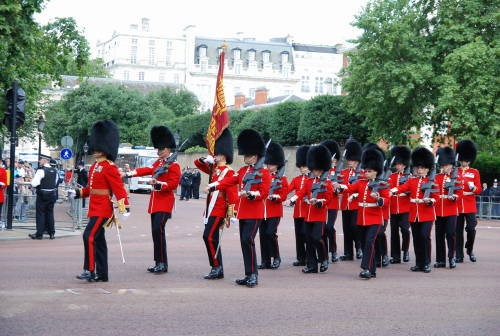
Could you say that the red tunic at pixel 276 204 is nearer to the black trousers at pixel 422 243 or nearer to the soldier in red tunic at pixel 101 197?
the black trousers at pixel 422 243

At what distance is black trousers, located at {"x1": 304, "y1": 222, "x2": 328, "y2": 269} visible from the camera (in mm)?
11617

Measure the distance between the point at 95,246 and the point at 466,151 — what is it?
6.93m

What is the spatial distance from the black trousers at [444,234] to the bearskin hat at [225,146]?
4021mm

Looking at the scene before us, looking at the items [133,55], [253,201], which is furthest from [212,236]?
[133,55]

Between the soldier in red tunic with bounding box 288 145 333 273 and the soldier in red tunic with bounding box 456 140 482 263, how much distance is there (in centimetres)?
300

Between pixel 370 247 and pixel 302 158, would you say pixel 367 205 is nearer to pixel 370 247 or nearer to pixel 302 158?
pixel 370 247

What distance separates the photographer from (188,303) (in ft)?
28.6

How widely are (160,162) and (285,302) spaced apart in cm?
327

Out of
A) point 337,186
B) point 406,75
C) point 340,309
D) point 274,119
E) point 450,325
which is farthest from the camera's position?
point 274,119

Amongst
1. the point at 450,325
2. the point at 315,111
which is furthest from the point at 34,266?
the point at 315,111

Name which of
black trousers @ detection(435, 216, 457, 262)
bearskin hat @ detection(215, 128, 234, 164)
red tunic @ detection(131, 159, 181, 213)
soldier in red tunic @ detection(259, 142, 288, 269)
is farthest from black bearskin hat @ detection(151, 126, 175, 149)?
black trousers @ detection(435, 216, 457, 262)

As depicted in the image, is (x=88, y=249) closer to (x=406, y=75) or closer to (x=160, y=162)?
(x=160, y=162)

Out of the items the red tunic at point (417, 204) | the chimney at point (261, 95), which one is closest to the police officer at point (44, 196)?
the red tunic at point (417, 204)

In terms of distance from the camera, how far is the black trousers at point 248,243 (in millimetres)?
10188
